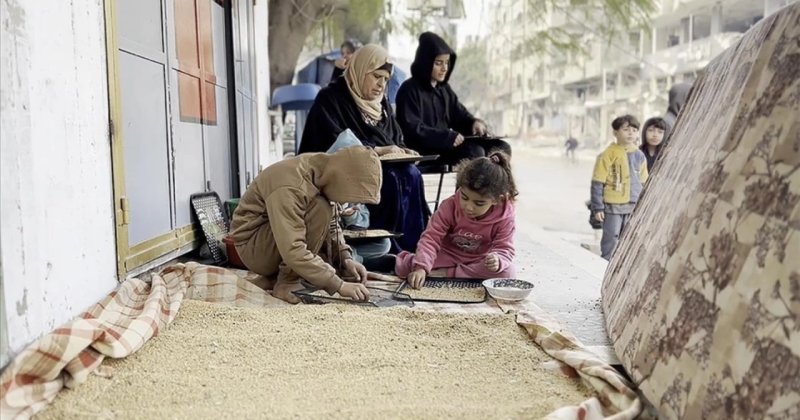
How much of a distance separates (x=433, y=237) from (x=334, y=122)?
1055 mm

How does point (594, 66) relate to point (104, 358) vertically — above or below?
above

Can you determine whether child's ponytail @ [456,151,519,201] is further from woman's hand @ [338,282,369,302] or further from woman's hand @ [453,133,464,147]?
woman's hand @ [453,133,464,147]

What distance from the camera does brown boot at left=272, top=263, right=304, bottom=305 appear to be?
8.11ft

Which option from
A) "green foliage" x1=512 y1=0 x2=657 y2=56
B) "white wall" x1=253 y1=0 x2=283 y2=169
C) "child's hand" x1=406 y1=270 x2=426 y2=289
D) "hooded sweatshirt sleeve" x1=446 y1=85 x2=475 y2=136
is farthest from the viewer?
"green foliage" x1=512 y1=0 x2=657 y2=56

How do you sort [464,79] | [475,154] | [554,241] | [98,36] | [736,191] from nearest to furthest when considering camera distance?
[736,191] < [98,36] < [475,154] < [554,241] < [464,79]

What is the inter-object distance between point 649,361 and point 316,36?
33.2ft

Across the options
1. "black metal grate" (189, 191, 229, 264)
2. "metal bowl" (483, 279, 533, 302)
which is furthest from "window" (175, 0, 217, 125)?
"metal bowl" (483, 279, 533, 302)

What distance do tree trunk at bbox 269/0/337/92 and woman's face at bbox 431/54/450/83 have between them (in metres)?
3.76

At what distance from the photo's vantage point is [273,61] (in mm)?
7887

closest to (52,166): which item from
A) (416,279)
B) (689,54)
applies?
(416,279)

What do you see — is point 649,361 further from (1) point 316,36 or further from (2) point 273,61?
(1) point 316,36

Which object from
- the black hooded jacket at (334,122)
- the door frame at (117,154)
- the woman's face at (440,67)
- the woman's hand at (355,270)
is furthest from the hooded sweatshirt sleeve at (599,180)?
the door frame at (117,154)

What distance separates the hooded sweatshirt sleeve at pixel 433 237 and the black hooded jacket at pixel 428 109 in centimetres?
116

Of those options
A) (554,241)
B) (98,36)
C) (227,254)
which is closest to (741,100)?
(98,36)
